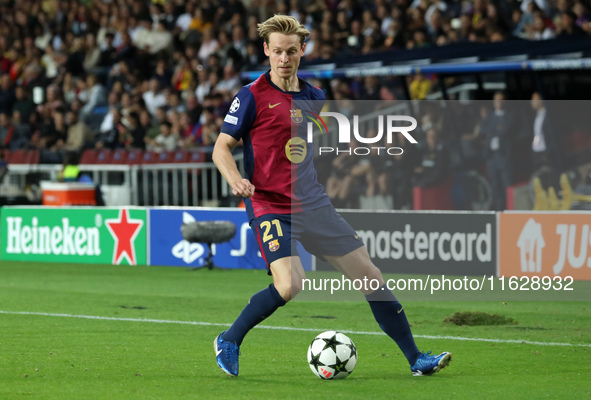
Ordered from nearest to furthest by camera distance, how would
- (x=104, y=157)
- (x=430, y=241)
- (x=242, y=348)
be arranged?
(x=242, y=348)
(x=430, y=241)
(x=104, y=157)

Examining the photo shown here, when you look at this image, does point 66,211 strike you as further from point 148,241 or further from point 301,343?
point 301,343

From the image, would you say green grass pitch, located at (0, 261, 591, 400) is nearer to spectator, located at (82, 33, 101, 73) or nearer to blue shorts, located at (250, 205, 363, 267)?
blue shorts, located at (250, 205, 363, 267)

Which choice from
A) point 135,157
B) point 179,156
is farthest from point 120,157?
point 179,156

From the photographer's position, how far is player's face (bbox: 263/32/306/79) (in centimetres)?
593

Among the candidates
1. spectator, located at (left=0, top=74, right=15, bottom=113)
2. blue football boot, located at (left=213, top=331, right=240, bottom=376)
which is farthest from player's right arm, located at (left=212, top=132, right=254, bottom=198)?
spectator, located at (left=0, top=74, right=15, bottom=113)

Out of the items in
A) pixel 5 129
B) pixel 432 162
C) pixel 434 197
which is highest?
pixel 5 129

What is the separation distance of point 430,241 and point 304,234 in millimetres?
6571

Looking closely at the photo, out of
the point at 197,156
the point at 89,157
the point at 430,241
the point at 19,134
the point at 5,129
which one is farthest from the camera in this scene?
the point at 5,129

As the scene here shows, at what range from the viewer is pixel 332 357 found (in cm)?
619

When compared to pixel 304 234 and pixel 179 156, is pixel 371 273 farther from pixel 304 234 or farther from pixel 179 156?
pixel 179 156

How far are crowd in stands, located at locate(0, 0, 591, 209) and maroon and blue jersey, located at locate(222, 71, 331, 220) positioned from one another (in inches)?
268

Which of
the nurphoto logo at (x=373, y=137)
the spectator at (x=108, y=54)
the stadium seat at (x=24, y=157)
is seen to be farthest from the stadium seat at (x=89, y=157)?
the nurphoto logo at (x=373, y=137)

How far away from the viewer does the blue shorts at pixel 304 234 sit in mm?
6004

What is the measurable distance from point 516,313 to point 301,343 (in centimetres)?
263
